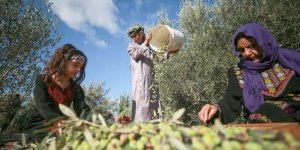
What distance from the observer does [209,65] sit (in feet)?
53.6

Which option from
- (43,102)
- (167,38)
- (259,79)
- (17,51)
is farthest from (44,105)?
(17,51)

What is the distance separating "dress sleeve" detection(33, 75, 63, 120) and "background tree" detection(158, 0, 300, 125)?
10.8 m

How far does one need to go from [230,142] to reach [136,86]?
6178 millimetres

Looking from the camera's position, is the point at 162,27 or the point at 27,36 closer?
the point at 162,27

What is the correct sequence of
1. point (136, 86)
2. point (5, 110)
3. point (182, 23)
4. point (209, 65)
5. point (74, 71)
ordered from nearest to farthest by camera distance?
point (74, 71) → point (136, 86) → point (5, 110) → point (209, 65) → point (182, 23)

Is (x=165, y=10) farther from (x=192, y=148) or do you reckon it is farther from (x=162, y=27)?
(x=192, y=148)

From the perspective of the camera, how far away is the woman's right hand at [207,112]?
2662 millimetres

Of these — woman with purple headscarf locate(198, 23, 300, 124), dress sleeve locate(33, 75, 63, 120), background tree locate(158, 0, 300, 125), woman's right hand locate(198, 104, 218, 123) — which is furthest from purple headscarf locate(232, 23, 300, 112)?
background tree locate(158, 0, 300, 125)

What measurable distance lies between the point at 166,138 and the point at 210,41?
16304 mm

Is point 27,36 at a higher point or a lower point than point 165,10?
lower

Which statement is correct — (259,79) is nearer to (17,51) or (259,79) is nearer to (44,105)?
(44,105)

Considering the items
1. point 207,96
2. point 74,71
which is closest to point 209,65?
point 207,96

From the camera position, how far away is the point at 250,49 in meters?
3.65

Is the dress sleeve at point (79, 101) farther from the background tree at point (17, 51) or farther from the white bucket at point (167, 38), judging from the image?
the background tree at point (17, 51)
